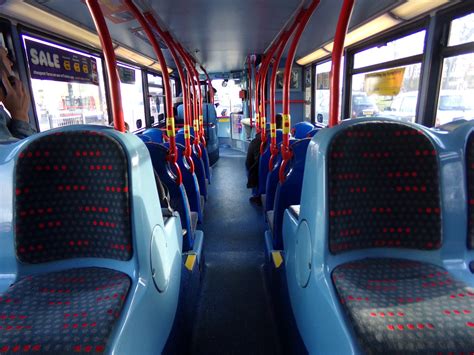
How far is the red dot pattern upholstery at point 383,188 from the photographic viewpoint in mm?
1188

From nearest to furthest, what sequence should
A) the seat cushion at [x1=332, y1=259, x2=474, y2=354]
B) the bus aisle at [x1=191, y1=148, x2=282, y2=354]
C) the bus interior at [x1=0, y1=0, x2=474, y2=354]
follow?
the seat cushion at [x1=332, y1=259, x2=474, y2=354], the bus interior at [x1=0, y1=0, x2=474, y2=354], the bus aisle at [x1=191, y1=148, x2=282, y2=354]

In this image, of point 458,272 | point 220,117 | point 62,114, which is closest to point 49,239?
point 458,272

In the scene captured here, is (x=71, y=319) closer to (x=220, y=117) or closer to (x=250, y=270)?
(x=250, y=270)

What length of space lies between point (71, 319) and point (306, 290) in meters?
0.87

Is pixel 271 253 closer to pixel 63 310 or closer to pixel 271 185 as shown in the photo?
pixel 271 185

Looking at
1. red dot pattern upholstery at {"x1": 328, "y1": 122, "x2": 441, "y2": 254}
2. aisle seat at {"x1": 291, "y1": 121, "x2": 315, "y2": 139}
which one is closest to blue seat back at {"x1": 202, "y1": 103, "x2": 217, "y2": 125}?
aisle seat at {"x1": 291, "y1": 121, "x2": 315, "y2": 139}

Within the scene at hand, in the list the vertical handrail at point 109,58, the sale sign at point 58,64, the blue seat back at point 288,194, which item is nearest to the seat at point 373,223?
the vertical handrail at point 109,58

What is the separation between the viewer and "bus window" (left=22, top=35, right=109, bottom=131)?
2873mm

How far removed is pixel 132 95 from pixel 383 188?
5.63 metres

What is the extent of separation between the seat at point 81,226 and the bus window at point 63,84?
6.22 feet

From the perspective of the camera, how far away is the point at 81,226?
1.24 m

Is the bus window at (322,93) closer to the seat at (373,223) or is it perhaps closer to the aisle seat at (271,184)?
the aisle seat at (271,184)

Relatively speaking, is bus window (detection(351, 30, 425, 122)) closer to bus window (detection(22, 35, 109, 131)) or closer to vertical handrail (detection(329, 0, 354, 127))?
vertical handrail (detection(329, 0, 354, 127))

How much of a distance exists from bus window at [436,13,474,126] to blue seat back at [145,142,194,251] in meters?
2.31
